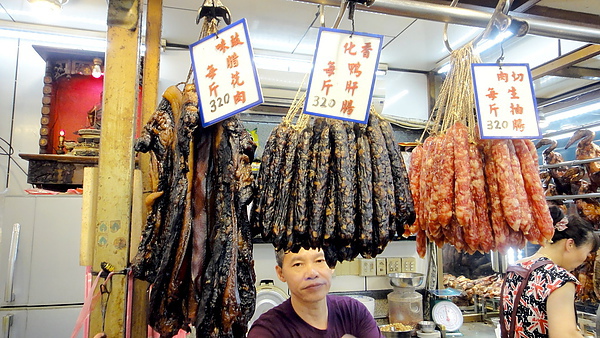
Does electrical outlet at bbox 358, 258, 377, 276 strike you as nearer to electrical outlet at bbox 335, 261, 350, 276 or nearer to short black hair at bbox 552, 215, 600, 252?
electrical outlet at bbox 335, 261, 350, 276

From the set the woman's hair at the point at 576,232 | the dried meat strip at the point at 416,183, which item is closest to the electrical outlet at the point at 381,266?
the woman's hair at the point at 576,232

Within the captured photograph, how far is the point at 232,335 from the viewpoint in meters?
1.22

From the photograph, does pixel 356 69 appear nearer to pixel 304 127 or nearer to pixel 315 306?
pixel 304 127

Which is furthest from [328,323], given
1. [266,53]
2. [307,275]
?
[266,53]

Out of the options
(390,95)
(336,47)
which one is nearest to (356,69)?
(336,47)

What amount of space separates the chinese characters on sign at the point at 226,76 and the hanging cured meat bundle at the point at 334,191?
0.23 meters

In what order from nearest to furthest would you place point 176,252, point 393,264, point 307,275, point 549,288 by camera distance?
point 176,252 < point 307,275 < point 549,288 < point 393,264

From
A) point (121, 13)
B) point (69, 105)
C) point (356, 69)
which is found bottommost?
point (356, 69)

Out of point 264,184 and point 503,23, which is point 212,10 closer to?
point 264,184

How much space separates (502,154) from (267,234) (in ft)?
3.46

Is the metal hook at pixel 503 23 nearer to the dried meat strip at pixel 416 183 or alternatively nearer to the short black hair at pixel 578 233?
the dried meat strip at pixel 416 183

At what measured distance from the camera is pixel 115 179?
1443 mm

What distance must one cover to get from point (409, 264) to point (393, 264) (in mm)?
230

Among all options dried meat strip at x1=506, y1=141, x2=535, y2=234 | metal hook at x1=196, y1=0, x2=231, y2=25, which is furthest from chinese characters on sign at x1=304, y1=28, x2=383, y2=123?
dried meat strip at x1=506, y1=141, x2=535, y2=234
